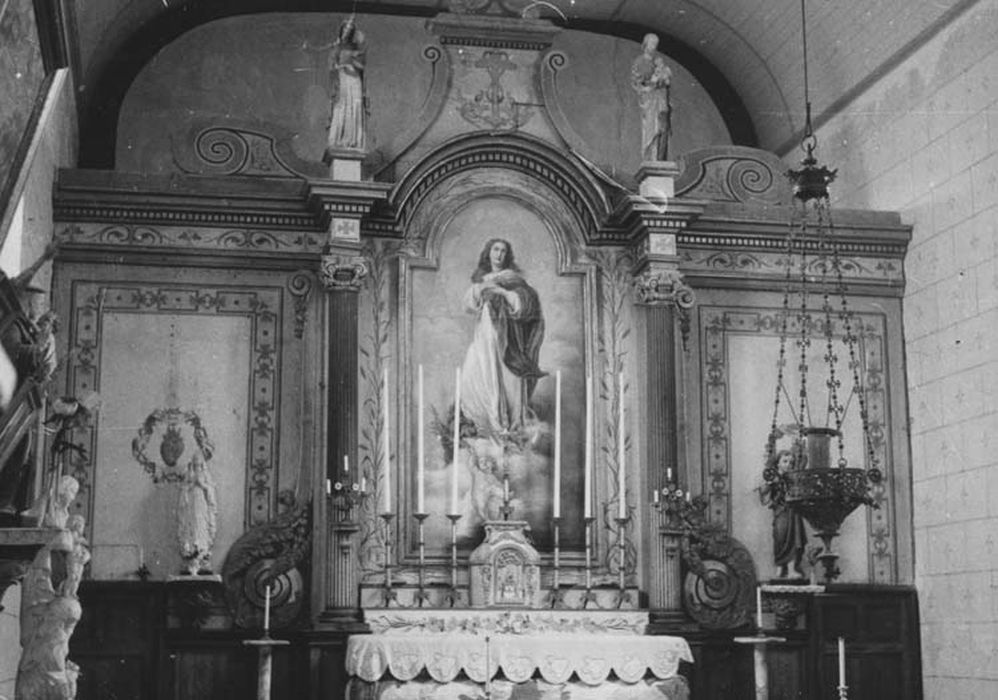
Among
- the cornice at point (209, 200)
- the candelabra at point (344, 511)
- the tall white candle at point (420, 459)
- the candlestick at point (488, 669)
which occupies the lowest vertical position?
the candlestick at point (488, 669)

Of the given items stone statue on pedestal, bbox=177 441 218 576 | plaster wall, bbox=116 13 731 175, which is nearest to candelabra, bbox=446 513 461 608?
stone statue on pedestal, bbox=177 441 218 576

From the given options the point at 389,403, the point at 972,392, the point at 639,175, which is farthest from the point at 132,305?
the point at 972,392

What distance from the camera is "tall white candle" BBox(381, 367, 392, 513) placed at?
11.4 meters

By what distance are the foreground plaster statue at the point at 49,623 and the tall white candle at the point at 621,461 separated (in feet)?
15.1

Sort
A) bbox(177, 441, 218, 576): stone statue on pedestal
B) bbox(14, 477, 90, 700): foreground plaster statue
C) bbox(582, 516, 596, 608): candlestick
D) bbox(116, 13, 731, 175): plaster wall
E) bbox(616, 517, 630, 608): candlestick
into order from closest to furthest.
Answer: bbox(14, 477, 90, 700): foreground plaster statue → bbox(177, 441, 218, 576): stone statue on pedestal → bbox(582, 516, 596, 608): candlestick → bbox(616, 517, 630, 608): candlestick → bbox(116, 13, 731, 175): plaster wall

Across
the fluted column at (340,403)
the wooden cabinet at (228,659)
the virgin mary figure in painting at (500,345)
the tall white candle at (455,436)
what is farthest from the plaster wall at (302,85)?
the wooden cabinet at (228,659)

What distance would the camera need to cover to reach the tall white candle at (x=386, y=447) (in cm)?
1139

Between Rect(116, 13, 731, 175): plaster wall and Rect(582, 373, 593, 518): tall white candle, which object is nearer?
Rect(582, 373, 593, 518): tall white candle

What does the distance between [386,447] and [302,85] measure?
14.4 feet

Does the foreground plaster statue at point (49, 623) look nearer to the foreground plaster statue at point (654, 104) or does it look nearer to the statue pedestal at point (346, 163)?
the statue pedestal at point (346, 163)

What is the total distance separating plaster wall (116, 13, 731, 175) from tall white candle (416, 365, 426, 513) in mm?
3290

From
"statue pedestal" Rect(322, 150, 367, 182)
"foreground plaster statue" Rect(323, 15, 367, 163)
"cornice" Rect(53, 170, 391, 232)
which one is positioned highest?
"foreground plaster statue" Rect(323, 15, 367, 163)

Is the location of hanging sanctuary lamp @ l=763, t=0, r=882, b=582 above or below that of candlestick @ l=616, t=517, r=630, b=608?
above

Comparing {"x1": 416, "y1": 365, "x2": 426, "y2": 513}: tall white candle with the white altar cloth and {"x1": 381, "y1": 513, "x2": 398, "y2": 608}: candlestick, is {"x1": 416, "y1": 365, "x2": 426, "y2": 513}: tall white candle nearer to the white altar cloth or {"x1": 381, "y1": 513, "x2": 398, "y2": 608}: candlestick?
{"x1": 381, "y1": 513, "x2": 398, "y2": 608}: candlestick
